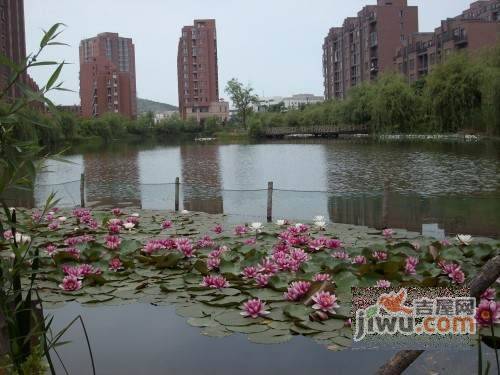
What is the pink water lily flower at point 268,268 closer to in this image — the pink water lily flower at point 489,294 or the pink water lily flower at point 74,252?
the pink water lily flower at point 489,294

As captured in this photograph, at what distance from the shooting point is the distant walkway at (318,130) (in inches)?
2163

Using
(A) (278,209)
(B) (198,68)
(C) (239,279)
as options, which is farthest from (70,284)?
(B) (198,68)

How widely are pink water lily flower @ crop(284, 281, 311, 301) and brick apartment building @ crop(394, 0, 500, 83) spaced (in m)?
45.2

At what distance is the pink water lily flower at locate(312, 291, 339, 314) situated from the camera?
347 cm

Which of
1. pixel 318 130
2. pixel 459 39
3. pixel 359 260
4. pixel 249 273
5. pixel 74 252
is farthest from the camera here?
pixel 318 130

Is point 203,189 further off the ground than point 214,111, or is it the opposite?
point 214,111

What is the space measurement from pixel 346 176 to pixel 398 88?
1099 inches

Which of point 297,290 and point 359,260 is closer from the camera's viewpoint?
point 297,290

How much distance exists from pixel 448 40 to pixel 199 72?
55.8 metres

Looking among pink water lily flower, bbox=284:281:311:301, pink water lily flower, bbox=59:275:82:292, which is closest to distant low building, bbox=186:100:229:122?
pink water lily flower, bbox=59:275:82:292

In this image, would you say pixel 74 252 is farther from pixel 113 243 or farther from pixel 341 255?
pixel 341 255

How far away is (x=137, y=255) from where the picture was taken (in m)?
5.12

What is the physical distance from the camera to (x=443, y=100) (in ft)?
116

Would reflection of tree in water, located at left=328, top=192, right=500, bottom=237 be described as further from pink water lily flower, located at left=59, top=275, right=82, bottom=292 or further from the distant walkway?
the distant walkway
